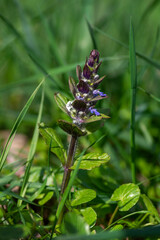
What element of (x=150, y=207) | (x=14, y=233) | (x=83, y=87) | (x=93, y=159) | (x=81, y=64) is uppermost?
(x=81, y=64)

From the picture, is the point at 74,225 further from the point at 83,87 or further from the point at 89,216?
the point at 83,87

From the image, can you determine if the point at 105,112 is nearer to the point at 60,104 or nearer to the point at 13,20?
the point at 60,104

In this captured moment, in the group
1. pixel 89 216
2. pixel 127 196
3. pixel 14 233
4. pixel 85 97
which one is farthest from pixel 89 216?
pixel 85 97

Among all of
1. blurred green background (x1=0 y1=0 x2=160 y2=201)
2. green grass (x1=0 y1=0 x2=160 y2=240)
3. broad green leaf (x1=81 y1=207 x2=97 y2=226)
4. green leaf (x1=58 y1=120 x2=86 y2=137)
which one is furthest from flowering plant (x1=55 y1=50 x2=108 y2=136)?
blurred green background (x1=0 y1=0 x2=160 y2=201)

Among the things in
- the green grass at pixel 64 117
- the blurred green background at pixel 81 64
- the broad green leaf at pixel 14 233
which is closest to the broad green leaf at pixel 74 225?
the green grass at pixel 64 117

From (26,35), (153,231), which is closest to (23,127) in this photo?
(26,35)

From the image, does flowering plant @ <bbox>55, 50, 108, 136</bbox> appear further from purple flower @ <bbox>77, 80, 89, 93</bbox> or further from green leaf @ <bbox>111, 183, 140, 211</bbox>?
green leaf @ <bbox>111, 183, 140, 211</bbox>

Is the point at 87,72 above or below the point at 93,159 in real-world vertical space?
above
